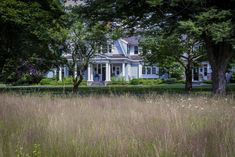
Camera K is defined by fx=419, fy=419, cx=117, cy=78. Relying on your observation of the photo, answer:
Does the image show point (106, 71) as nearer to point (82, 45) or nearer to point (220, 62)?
point (82, 45)

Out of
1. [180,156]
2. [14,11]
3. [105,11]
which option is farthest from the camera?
[14,11]

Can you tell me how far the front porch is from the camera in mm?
67562

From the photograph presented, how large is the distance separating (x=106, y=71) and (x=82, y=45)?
117ft

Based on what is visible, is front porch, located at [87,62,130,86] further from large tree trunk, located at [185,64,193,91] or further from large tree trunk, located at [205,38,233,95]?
large tree trunk, located at [205,38,233,95]

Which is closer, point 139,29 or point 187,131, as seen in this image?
point 187,131

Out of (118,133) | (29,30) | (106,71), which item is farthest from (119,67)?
(118,133)

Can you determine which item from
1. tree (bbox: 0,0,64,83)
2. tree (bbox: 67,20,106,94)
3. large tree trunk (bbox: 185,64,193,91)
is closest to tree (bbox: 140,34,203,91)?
large tree trunk (bbox: 185,64,193,91)

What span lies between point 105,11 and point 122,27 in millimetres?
2678

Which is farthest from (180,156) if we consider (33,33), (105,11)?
(33,33)

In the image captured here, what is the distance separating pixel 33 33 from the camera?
2862 cm

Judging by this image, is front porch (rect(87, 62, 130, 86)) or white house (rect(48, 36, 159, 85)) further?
white house (rect(48, 36, 159, 85))

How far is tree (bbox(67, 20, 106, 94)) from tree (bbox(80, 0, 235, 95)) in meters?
8.35

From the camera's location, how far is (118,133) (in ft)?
20.4

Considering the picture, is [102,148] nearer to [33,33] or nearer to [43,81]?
[33,33]
